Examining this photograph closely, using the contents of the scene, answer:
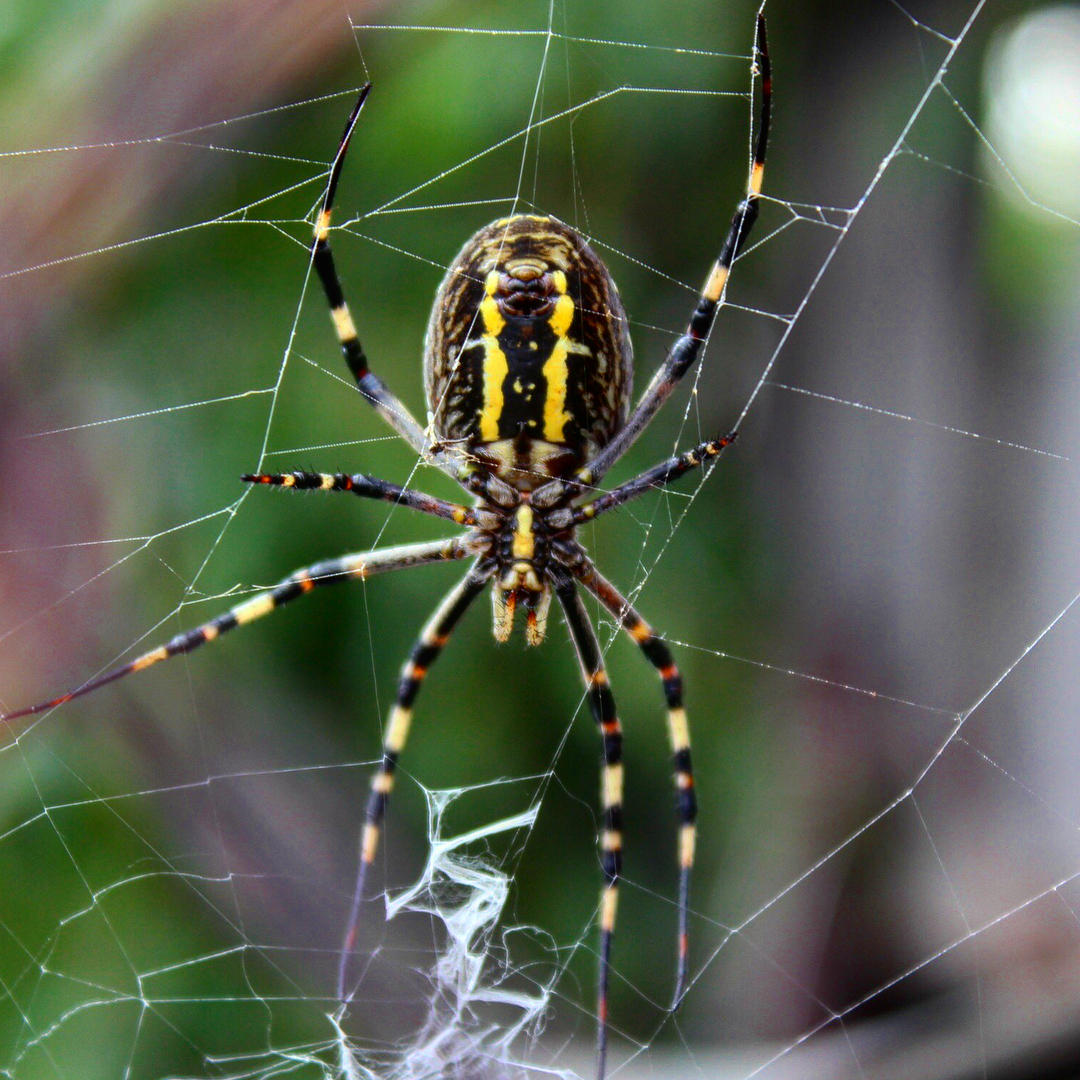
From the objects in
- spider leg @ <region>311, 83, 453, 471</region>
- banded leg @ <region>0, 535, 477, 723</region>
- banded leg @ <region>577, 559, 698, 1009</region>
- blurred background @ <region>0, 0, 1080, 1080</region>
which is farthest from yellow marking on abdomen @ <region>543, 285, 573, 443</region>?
blurred background @ <region>0, 0, 1080, 1080</region>

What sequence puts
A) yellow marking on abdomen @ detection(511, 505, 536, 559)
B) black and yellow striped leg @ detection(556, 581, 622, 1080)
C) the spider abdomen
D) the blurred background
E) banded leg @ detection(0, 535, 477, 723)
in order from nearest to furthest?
the spider abdomen → banded leg @ detection(0, 535, 477, 723) → yellow marking on abdomen @ detection(511, 505, 536, 559) → black and yellow striped leg @ detection(556, 581, 622, 1080) → the blurred background

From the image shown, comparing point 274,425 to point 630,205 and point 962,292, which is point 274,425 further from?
point 962,292

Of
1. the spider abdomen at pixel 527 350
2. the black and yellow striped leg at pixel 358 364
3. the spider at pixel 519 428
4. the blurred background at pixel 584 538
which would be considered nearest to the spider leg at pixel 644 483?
the spider at pixel 519 428

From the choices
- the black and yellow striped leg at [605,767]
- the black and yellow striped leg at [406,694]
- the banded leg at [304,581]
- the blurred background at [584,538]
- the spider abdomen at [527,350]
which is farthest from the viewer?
the blurred background at [584,538]

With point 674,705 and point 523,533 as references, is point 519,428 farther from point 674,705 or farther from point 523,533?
point 674,705

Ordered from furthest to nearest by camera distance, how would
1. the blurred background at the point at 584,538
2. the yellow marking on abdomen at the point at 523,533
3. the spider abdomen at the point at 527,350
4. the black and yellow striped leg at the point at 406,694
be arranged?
the blurred background at the point at 584,538 < the black and yellow striped leg at the point at 406,694 < the yellow marking on abdomen at the point at 523,533 < the spider abdomen at the point at 527,350

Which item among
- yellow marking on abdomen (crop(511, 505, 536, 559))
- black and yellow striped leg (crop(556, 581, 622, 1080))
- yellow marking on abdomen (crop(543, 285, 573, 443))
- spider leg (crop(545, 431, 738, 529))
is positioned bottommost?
black and yellow striped leg (crop(556, 581, 622, 1080))

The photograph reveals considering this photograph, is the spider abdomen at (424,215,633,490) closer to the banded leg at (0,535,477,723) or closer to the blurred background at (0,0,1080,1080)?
the banded leg at (0,535,477,723)

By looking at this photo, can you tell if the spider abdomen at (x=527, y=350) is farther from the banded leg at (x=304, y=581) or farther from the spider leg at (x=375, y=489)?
the banded leg at (x=304, y=581)
